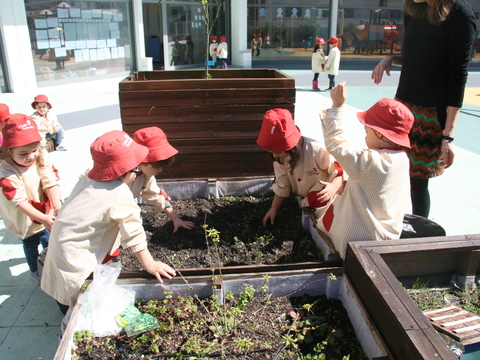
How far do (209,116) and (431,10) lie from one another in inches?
79.3

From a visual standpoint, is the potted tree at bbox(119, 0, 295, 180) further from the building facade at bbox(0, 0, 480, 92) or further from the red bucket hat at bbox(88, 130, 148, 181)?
the building facade at bbox(0, 0, 480, 92)

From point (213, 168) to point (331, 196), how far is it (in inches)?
59.8

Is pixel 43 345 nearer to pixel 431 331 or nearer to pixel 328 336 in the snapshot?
pixel 328 336

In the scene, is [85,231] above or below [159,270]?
above

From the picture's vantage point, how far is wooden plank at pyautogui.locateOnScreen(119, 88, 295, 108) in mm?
3727

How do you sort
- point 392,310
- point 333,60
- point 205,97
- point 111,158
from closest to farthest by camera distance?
point 392,310, point 111,158, point 205,97, point 333,60

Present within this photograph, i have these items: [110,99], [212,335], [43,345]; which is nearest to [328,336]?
[212,335]

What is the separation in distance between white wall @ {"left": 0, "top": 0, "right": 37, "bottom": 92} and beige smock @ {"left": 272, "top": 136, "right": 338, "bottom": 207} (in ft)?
34.8

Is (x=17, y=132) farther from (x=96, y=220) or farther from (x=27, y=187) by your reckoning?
(x=96, y=220)

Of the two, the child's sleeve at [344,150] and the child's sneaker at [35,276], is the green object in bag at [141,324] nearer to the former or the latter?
the child's sneaker at [35,276]

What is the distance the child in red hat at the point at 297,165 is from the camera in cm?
280

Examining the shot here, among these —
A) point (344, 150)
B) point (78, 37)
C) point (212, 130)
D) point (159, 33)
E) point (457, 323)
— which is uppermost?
point (159, 33)

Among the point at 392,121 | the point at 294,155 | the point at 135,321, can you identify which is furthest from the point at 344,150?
the point at 135,321

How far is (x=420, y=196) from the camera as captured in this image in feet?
10.4
